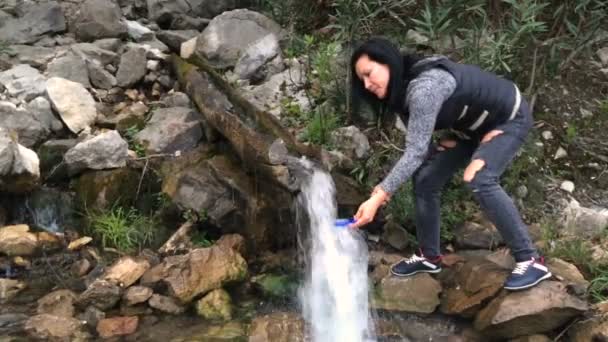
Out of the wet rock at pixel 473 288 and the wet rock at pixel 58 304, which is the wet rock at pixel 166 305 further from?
the wet rock at pixel 473 288

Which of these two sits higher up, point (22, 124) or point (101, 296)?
point (22, 124)

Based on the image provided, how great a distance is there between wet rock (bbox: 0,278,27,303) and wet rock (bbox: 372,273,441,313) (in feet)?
8.50

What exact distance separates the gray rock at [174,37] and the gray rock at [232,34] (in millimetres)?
444

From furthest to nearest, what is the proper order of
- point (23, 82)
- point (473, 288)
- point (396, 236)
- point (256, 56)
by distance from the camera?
1. point (256, 56)
2. point (23, 82)
3. point (396, 236)
4. point (473, 288)

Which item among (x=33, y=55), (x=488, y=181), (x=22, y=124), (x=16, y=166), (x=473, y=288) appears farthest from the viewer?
(x=33, y=55)

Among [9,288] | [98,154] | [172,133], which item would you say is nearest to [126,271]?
[9,288]

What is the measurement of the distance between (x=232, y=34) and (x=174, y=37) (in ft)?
2.76

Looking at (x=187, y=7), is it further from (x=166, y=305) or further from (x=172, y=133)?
(x=166, y=305)

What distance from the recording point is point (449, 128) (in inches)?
138

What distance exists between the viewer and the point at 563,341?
3.63 m

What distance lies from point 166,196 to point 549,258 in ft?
9.61

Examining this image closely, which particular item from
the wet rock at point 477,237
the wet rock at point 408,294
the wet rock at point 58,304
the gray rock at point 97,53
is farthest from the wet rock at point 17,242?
the wet rock at point 477,237

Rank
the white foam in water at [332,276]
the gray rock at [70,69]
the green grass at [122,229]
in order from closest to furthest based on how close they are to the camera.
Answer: the white foam in water at [332,276], the green grass at [122,229], the gray rock at [70,69]

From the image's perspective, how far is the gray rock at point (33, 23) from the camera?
271 inches
